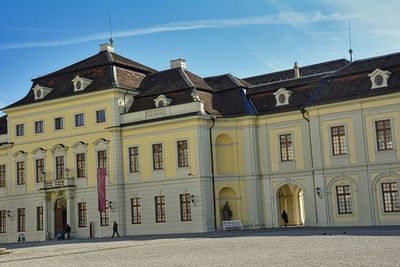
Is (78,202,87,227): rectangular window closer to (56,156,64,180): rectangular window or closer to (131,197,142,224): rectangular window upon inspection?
(56,156,64,180): rectangular window

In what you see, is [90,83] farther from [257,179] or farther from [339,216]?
[339,216]

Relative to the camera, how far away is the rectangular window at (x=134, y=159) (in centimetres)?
4300

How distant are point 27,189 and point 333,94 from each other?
2371 cm

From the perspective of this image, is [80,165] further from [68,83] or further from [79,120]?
[68,83]

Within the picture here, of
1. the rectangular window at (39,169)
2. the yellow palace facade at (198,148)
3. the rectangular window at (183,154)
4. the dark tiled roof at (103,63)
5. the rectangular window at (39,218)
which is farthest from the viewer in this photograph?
the rectangular window at (39,169)

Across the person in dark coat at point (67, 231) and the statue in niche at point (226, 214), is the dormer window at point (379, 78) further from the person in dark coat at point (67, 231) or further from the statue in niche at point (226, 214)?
the person in dark coat at point (67, 231)

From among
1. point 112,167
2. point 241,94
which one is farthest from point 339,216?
point 112,167

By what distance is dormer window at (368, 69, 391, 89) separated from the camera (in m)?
36.6

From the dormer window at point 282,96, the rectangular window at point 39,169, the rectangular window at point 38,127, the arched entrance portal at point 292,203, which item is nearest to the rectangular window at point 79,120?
the rectangular window at point 38,127

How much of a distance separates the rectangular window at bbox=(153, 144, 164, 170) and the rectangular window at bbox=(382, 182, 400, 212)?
14.3m

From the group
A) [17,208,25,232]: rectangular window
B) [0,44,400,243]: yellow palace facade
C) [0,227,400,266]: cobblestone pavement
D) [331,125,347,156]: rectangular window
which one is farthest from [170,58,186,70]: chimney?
[0,227,400,266]: cobblestone pavement

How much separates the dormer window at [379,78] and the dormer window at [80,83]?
19725 mm

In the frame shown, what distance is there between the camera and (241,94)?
42.8 metres

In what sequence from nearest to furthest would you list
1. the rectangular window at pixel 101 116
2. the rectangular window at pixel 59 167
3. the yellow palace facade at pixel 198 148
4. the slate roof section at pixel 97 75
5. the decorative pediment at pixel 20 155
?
the yellow palace facade at pixel 198 148, the rectangular window at pixel 101 116, the slate roof section at pixel 97 75, the rectangular window at pixel 59 167, the decorative pediment at pixel 20 155
